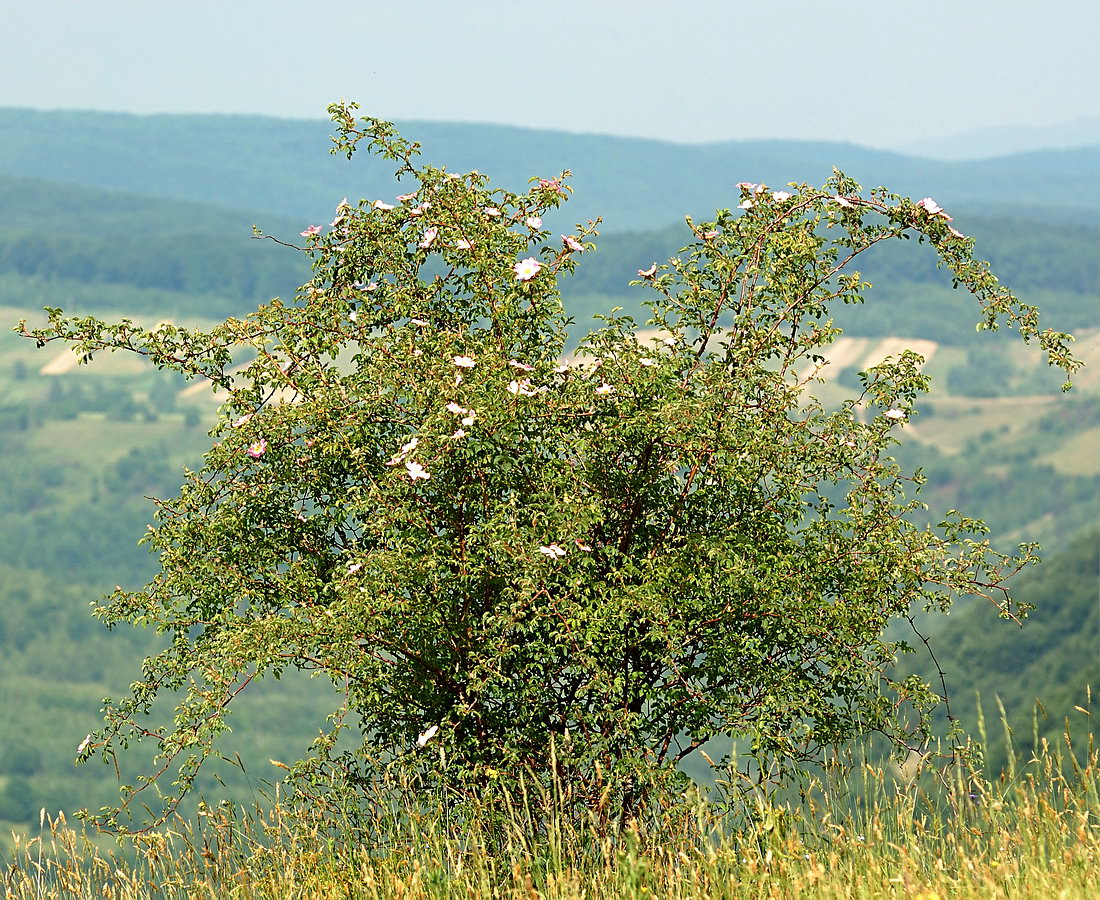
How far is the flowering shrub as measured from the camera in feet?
19.1

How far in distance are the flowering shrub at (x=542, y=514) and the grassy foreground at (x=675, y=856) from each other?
14.0 inches

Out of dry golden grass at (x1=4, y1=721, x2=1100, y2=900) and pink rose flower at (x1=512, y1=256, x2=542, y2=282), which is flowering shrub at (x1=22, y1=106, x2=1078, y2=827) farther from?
dry golden grass at (x1=4, y1=721, x2=1100, y2=900)

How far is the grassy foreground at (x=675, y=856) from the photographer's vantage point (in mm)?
4531

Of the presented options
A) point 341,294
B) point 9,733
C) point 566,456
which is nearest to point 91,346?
point 341,294

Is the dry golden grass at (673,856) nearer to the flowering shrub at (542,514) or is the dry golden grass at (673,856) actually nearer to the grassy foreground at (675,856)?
the grassy foreground at (675,856)

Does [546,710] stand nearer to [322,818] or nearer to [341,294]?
[322,818]

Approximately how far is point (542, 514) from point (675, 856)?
1.50 metres

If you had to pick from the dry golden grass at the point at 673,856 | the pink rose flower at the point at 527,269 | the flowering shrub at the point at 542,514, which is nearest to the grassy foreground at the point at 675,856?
the dry golden grass at the point at 673,856

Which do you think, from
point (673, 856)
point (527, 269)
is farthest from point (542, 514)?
point (673, 856)

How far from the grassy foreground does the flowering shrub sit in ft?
1.16

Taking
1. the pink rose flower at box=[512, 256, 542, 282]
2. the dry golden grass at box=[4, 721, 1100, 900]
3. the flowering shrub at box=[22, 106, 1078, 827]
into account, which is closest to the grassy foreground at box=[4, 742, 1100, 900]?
the dry golden grass at box=[4, 721, 1100, 900]

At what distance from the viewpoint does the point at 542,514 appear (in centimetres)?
568

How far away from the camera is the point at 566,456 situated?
6355 mm

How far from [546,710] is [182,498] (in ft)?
7.13
